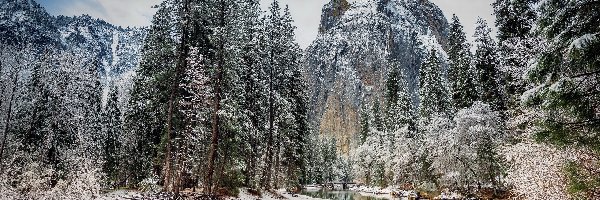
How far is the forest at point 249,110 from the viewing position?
384 inches

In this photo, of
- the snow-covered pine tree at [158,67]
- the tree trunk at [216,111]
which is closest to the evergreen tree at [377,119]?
the snow-covered pine tree at [158,67]

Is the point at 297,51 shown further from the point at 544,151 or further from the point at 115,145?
the point at 544,151

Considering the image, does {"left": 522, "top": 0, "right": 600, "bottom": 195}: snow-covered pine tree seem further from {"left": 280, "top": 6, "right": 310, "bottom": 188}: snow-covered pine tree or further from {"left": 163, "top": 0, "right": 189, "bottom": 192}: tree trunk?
{"left": 280, "top": 6, "right": 310, "bottom": 188}: snow-covered pine tree

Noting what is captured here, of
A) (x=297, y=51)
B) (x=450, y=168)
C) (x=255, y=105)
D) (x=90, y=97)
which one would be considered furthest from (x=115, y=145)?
(x=450, y=168)

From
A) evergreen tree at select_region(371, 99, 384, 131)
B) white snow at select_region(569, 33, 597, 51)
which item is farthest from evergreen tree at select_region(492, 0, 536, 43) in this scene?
evergreen tree at select_region(371, 99, 384, 131)

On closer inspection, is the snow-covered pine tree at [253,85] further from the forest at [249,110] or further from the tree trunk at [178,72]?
the tree trunk at [178,72]

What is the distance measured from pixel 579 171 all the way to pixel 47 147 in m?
24.8

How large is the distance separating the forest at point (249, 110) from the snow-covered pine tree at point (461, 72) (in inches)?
5.1

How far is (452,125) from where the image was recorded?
33750 mm

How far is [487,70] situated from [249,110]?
18.5m

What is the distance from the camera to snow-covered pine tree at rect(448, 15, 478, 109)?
121ft

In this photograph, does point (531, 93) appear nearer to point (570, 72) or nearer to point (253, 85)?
point (570, 72)

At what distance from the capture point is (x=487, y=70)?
3338 centimetres

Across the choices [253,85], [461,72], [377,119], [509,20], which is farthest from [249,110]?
[377,119]
